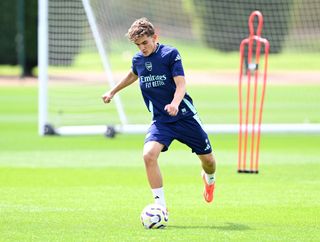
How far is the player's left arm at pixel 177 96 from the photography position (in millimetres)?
8773

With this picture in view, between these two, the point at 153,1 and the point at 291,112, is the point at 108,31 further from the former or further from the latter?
the point at 291,112

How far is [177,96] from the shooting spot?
9.06 metres

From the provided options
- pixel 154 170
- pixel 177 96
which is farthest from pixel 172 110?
pixel 154 170

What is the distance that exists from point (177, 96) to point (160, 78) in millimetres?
352

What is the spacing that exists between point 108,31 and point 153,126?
11.5 meters

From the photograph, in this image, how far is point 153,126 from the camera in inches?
372

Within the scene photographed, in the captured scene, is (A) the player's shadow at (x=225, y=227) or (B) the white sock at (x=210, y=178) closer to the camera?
(A) the player's shadow at (x=225, y=227)

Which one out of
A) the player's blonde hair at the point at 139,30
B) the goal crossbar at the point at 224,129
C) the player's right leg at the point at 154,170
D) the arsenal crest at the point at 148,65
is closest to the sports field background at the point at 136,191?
the goal crossbar at the point at 224,129

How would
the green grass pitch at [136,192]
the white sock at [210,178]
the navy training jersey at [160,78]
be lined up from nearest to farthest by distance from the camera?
the green grass pitch at [136,192], the navy training jersey at [160,78], the white sock at [210,178]

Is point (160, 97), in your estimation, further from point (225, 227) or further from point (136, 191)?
point (136, 191)

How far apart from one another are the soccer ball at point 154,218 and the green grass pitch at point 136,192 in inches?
4.3

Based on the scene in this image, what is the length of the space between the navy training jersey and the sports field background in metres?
1.03

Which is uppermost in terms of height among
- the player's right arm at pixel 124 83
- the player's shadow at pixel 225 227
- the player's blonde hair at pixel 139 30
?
the player's blonde hair at pixel 139 30

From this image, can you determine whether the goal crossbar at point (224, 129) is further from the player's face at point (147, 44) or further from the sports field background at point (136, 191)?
the player's face at point (147, 44)
